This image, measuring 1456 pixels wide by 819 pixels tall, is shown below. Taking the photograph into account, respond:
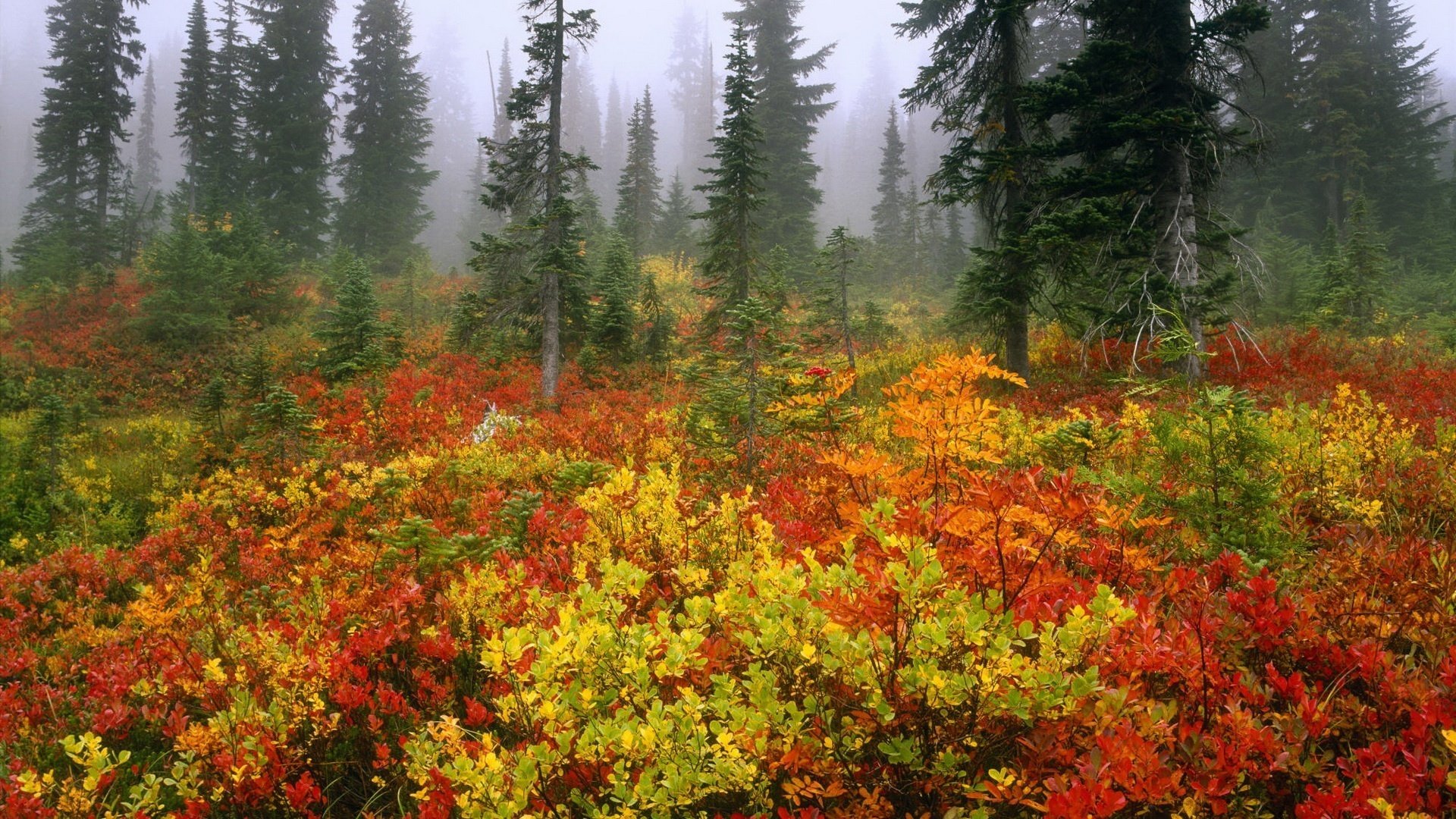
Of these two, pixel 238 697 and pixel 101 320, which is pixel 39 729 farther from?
pixel 101 320

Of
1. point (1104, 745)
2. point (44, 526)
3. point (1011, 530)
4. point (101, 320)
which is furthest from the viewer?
point (101, 320)

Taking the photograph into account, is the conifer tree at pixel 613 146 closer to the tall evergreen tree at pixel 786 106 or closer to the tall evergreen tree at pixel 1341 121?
the tall evergreen tree at pixel 786 106

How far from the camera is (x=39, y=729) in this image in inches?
142

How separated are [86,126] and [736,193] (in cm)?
2719

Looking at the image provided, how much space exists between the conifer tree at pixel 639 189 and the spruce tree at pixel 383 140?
8884mm

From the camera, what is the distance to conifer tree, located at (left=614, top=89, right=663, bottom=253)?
3009 cm

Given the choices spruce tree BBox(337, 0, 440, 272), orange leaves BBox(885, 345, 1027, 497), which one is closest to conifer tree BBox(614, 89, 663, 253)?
spruce tree BBox(337, 0, 440, 272)

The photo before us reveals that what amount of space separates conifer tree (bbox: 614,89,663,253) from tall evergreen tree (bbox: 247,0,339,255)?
1319 cm

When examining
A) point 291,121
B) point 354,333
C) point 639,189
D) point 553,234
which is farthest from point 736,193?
point 291,121

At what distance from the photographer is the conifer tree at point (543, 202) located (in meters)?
14.1

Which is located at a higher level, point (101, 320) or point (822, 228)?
point (822, 228)

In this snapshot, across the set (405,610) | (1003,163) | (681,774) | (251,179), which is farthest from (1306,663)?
(251,179)

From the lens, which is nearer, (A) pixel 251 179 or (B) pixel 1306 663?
(B) pixel 1306 663

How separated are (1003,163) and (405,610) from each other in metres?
12.1
